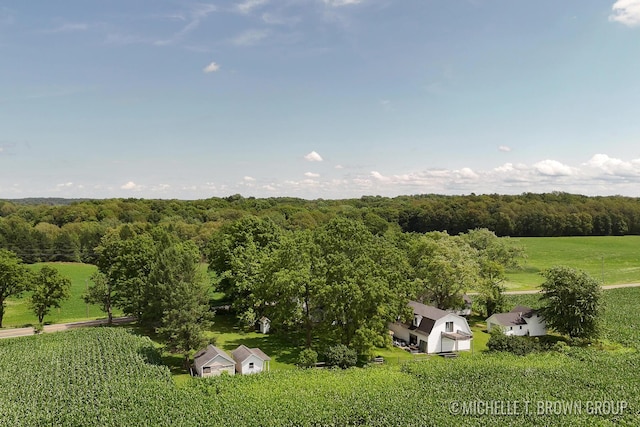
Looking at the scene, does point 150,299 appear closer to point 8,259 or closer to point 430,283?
point 8,259

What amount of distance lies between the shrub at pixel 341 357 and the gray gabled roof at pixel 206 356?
8.02 meters

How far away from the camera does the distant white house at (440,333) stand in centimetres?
4141

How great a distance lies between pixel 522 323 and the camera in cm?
4631

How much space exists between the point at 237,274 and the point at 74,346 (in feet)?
56.0

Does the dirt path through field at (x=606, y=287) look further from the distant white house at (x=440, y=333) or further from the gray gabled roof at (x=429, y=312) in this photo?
the distant white house at (x=440, y=333)

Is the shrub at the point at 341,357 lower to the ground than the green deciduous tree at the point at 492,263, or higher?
lower

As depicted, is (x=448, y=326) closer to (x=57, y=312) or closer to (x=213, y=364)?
(x=213, y=364)

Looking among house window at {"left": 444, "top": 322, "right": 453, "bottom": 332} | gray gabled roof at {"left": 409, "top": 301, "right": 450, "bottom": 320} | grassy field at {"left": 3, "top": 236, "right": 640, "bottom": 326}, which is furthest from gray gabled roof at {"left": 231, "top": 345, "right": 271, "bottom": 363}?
Answer: house window at {"left": 444, "top": 322, "right": 453, "bottom": 332}

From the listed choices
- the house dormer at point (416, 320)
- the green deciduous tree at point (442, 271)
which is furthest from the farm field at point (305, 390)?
the green deciduous tree at point (442, 271)

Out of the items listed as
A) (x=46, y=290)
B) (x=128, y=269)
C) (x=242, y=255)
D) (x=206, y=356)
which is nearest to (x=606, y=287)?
(x=242, y=255)

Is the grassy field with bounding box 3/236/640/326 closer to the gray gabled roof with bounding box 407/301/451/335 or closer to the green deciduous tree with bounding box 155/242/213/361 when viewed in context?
the green deciduous tree with bounding box 155/242/213/361

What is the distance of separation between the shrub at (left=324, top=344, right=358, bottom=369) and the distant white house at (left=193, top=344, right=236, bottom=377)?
26.1ft

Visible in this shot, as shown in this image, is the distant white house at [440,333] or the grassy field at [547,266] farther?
the grassy field at [547,266]

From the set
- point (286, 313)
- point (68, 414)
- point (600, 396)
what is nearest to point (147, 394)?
point (68, 414)
